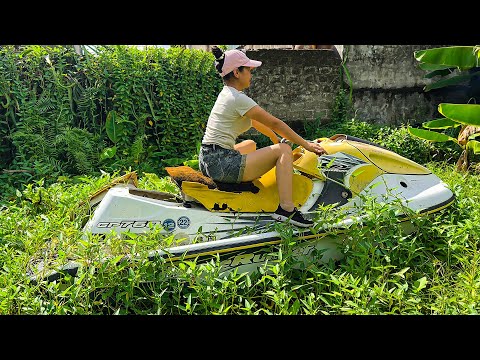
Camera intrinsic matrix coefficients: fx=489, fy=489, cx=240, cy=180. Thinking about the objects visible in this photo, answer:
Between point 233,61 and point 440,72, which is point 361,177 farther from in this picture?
point 440,72

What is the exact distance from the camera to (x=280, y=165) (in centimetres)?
370

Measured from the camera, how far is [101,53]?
6953mm

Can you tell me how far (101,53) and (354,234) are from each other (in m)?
4.89

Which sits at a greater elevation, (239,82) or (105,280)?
(239,82)

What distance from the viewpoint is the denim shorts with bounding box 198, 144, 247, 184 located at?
373 cm

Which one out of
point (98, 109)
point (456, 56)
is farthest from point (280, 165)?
point (98, 109)

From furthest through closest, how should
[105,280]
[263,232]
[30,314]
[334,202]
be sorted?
1. [334,202]
2. [263,232]
3. [105,280]
4. [30,314]

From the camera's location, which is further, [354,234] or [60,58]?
[60,58]

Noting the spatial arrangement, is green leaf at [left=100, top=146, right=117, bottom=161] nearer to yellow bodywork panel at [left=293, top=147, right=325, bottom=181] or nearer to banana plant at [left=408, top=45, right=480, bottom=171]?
yellow bodywork panel at [left=293, top=147, right=325, bottom=181]

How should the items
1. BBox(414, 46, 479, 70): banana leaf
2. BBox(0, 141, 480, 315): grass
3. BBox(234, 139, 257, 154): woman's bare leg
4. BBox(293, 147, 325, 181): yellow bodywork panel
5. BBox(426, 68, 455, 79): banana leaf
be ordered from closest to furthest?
1. BBox(0, 141, 480, 315): grass
2. BBox(293, 147, 325, 181): yellow bodywork panel
3. BBox(234, 139, 257, 154): woman's bare leg
4. BBox(414, 46, 479, 70): banana leaf
5. BBox(426, 68, 455, 79): banana leaf

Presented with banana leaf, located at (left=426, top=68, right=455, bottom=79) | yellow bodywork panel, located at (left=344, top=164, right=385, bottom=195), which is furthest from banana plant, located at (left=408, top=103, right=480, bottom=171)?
banana leaf, located at (left=426, top=68, right=455, bottom=79)

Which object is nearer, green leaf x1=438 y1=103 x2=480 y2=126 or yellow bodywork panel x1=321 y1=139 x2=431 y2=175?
yellow bodywork panel x1=321 y1=139 x2=431 y2=175

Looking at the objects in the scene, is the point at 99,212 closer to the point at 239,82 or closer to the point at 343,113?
the point at 239,82

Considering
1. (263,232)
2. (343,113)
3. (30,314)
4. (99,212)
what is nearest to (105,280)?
(30,314)
